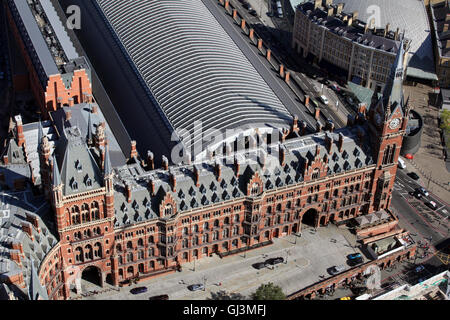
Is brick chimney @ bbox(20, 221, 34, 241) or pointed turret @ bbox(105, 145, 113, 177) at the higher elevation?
pointed turret @ bbox(105, 145, 113, 177)

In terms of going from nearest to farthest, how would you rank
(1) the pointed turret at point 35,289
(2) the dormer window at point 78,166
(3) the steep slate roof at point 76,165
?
(1) the pointed turret at point 35,289
(3) the steep slate roof at point 76,165
(2) the dormer window at point 78,166

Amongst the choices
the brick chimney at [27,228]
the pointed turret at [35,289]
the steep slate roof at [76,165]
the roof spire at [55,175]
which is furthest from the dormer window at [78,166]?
the pointed turret at [35,289]

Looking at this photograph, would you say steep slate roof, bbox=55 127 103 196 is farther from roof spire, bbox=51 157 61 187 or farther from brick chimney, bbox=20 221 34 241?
brick chimney, bbox=20 221 34 241

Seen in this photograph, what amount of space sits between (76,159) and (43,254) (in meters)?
26.0

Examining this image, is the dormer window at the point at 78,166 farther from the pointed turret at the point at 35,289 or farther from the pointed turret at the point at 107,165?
the pointed turret at the point at 35,289

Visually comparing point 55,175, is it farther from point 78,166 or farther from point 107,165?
point 107,165

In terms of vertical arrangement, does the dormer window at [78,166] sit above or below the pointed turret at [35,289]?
above

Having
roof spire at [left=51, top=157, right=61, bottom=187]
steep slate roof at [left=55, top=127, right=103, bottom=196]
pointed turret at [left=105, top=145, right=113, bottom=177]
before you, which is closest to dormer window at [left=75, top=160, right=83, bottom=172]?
steep slate roof at [left=55, top=127, right=103, bottom=196]

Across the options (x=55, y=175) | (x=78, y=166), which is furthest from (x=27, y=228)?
(x=78, y=166)

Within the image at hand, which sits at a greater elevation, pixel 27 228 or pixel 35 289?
pixel 27 228
